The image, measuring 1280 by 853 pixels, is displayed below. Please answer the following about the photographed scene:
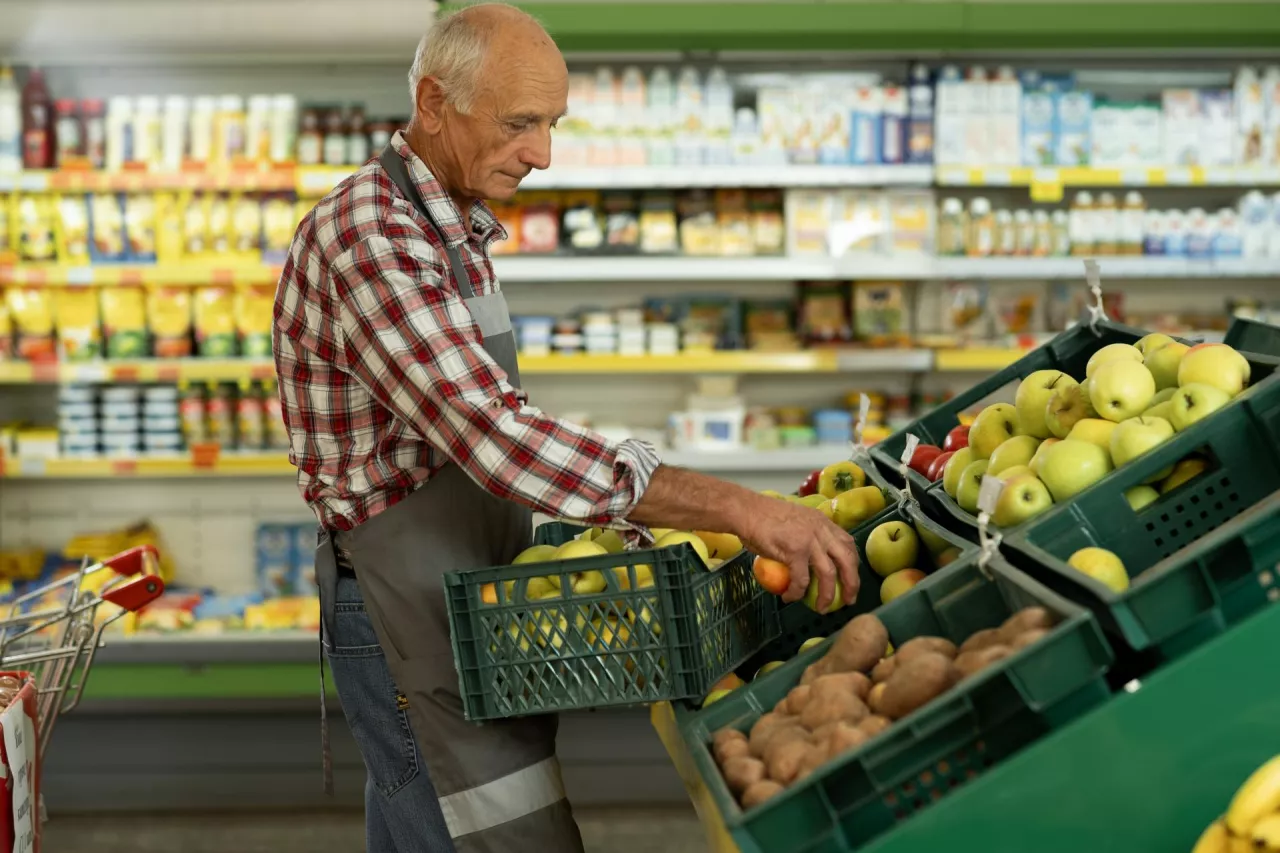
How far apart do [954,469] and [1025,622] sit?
2.16 ft

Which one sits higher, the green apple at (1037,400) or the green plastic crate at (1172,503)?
the green apple at (1037,400)

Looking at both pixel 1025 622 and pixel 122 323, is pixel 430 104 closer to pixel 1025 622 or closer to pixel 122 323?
pixel 1025 622

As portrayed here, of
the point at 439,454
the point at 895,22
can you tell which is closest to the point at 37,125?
the point at 895,22

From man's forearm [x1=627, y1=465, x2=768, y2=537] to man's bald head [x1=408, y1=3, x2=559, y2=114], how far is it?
0.65m

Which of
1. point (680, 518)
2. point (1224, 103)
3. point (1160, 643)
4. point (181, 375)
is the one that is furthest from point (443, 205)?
point (1224, 103)

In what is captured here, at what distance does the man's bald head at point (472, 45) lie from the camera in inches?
75.1

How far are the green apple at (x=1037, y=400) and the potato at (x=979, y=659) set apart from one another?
0.65 m

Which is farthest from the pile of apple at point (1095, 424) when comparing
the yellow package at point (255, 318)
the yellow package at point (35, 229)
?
the yellow package at point (35, 229)

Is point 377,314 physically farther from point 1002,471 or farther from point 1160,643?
point 1160,643

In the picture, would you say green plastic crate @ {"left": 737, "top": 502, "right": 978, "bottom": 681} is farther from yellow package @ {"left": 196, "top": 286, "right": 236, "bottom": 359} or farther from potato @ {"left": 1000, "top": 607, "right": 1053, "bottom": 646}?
yellow package @ {"left": 196, "top": 286, "right": 236, "bottom": 359}

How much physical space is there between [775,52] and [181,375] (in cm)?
222

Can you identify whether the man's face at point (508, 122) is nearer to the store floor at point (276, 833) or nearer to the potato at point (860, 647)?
the potato at point (860, 647)

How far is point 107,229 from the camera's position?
170 inches

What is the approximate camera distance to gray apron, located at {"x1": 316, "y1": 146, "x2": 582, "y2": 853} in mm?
1939
